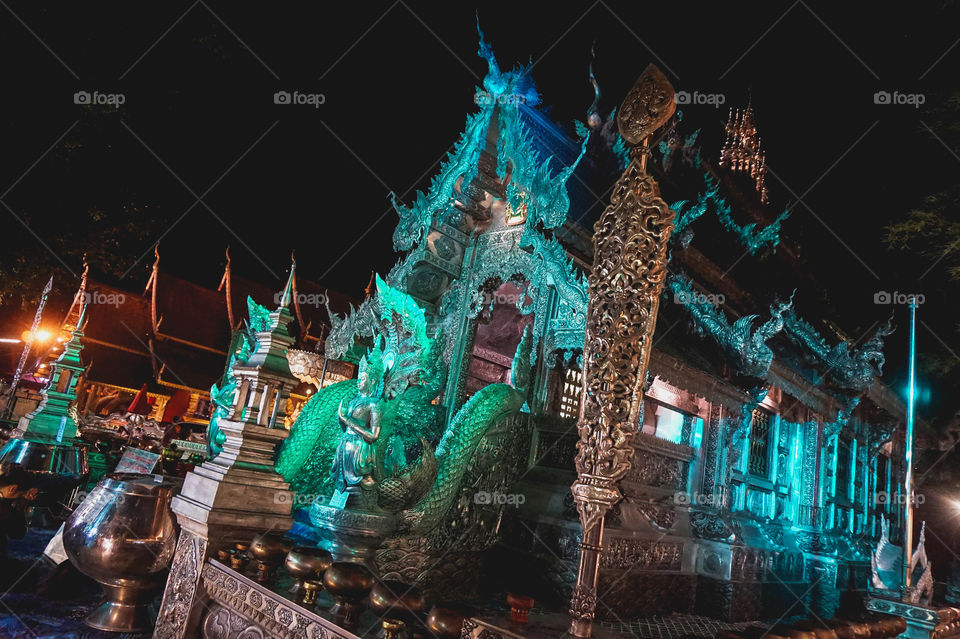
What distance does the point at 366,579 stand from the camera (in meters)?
2.87

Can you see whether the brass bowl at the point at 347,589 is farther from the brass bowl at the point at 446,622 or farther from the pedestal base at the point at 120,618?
the pedestal base at the point at 120,618

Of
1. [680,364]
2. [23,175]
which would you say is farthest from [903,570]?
[23,175]

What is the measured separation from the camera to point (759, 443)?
32.0 feet

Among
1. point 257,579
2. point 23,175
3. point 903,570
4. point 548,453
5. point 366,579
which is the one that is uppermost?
point 23,175

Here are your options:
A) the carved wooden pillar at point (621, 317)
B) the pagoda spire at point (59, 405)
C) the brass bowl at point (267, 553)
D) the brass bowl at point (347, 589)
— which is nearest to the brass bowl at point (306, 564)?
the brass bowl at point (267, 553)

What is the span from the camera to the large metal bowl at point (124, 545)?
348cm

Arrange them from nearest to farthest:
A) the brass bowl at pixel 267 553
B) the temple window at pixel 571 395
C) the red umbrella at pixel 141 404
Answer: the brass bowl at pixel 267 553 < the temple window at pixel 571 395 < the red umbrella at pixel 141 404


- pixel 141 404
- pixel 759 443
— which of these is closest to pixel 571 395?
pixel 759 443

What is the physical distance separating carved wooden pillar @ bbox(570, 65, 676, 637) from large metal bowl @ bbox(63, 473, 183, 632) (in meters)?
2.75

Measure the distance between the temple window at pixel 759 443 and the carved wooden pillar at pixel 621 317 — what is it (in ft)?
25.2

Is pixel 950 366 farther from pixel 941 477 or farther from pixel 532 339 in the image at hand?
pixel 532 339

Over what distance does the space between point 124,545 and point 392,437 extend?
7.07 feet

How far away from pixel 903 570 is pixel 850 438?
828 centimetres

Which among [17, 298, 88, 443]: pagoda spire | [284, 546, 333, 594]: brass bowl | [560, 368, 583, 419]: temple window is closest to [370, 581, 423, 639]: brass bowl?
[284, 546, 333, 594]: brass bowl
